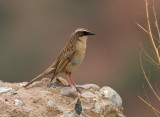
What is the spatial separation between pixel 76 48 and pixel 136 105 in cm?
1769

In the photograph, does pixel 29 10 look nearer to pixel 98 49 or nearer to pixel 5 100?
pixel 98 49

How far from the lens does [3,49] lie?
28.5 m

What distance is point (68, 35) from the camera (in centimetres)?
3092

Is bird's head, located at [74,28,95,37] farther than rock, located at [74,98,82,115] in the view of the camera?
Yes

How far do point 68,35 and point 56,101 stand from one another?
24.2m

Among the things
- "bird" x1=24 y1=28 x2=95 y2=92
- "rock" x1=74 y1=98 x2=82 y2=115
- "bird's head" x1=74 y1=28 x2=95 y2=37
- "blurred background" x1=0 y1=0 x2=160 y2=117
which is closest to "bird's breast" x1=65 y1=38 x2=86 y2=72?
"bird" x1=24 y1=28 x2=95 y2=92

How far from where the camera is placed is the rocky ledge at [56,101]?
644cm

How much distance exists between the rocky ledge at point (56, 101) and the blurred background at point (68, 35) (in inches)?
633

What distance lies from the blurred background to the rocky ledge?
52.8ft

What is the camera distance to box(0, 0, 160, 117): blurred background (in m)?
25.0

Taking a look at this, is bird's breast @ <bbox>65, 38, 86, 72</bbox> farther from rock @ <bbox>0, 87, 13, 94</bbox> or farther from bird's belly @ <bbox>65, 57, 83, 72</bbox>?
rock @ <bbox>0, 87, 13, 94</bbox>

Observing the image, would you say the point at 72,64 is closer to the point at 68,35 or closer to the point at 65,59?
the point at 65,59

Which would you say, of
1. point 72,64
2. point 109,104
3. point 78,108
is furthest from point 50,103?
point 72,64

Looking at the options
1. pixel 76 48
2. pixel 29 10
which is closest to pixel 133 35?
pixel 29 10
